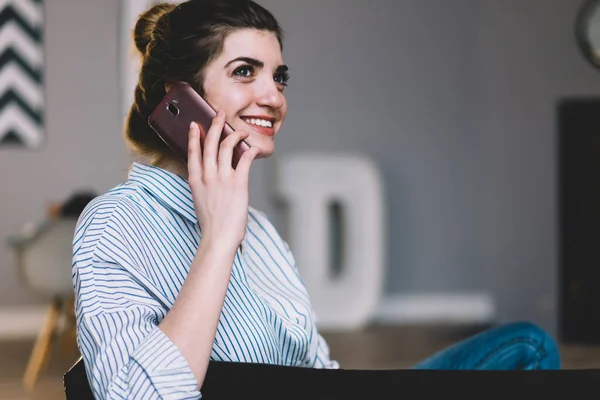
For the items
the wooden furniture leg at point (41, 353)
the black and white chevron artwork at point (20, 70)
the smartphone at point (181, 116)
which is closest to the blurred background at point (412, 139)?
the black and white chevron artwork at point (20, 70)

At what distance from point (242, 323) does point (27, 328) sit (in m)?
4.30

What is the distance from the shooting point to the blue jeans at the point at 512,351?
1212 millimetres

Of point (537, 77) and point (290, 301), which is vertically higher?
point (537, 77)

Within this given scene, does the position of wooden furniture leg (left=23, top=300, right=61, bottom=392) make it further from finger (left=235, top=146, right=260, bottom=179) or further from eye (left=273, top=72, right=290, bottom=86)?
finger (left=235, top=146, right=260, bottom=179)

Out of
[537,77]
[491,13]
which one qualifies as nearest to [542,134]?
[537,77]

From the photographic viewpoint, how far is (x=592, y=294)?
4.45 metres

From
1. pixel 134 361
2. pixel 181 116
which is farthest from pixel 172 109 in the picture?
pixel 134 361

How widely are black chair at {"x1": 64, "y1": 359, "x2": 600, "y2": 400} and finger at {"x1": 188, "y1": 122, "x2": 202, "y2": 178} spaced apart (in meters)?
0.24

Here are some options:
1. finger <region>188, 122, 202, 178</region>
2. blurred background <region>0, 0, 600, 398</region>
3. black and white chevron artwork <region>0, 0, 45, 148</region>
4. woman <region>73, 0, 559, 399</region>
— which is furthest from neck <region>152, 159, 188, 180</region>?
black and white chevron artwork <region>0, 0, 45, 148</region>

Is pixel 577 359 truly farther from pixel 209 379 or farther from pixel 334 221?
pixel 209 379

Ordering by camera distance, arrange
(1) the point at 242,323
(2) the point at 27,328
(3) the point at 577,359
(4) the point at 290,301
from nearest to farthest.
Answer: (1) the point at 242,323 < (4) the point at 290,301 < (3) the point at 577,359 < (2) the point at 27,328

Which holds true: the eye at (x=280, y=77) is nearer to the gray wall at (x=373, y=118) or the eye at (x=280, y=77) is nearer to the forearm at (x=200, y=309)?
the forearm at (x=200, y=309)

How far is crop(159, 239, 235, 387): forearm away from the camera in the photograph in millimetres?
860

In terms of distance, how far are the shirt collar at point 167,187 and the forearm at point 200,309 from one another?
0.76 feet
